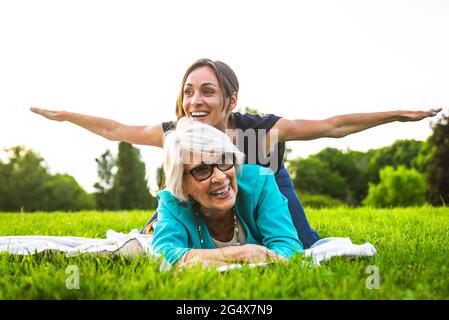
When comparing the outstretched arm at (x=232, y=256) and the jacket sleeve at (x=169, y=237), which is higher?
the jacket sleeve at (x=169, y=237)

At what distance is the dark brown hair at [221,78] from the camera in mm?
5660

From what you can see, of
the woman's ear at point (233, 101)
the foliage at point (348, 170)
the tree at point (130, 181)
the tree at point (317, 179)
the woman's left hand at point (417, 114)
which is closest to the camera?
the woman's left hand at point (417, 114)

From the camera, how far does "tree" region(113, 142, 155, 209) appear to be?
43.3 m

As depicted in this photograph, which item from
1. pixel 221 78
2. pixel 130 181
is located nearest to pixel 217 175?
pixel 221 78

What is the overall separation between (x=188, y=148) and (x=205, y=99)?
5.78ft

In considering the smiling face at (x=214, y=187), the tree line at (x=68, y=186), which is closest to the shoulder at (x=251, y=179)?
the smiling face at (x=214, y=187)

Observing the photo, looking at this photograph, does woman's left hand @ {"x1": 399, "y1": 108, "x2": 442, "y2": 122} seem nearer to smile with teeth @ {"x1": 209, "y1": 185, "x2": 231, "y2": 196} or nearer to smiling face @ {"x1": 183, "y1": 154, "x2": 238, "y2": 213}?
smiling face @ {"x1": 183, "y1": 154, "x2": 238, "y2": 213}

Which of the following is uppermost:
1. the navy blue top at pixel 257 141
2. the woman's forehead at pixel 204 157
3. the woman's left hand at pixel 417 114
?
the woman's left hand at pixel 417 114

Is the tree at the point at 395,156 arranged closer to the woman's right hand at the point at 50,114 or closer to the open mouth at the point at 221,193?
the woman's right hand at the point at 50,114

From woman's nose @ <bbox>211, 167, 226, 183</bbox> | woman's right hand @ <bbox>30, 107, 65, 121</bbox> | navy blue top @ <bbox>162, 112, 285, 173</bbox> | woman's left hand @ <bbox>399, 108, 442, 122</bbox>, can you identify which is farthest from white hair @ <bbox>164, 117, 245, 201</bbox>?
woman's right hand @ <bbox>30, 107, 65, 121</bbox>

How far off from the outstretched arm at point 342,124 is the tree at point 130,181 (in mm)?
37946

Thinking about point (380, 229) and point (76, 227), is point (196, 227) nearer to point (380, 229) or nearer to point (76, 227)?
point (380, 229)

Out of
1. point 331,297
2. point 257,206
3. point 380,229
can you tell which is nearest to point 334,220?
point 380,229
